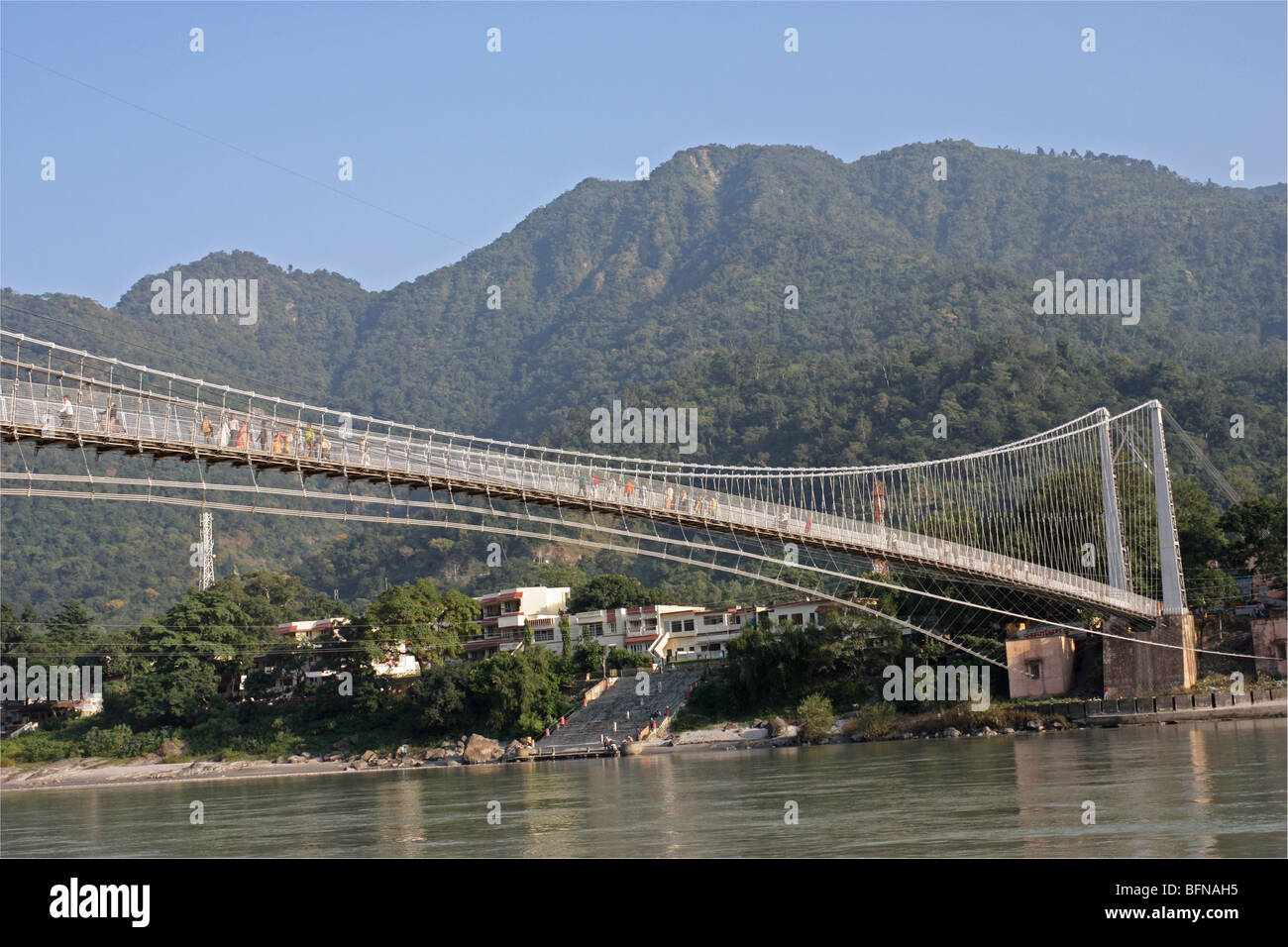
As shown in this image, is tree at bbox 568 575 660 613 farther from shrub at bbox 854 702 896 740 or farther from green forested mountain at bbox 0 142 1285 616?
shrub at bbox 854 702 896 740

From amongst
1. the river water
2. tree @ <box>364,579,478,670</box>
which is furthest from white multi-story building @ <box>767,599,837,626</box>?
the river water

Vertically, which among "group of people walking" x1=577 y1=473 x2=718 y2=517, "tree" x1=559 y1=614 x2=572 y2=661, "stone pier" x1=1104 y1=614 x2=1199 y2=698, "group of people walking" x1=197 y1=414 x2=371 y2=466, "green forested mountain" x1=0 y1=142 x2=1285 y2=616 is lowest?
"stone pier" x1=1104 y1=614 x2=1199 y2=698

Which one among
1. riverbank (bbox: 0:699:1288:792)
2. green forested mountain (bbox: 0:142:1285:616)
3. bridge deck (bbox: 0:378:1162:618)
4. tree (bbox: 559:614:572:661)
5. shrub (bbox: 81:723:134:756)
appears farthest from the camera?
green forested mountain (bbox: 0:142:1285:616)

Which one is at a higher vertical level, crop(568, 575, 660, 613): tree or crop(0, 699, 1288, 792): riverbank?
crop(568, 575, 660, 613): tree

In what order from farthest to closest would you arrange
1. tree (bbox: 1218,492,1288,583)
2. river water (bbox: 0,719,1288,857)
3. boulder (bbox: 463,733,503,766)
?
boulder (bbox: 463,733,503,766) → tree (bbox: 1218,492,1288,583) → river water (bbox: 0,719,1288,857)

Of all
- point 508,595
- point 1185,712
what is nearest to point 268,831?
point 1185,712

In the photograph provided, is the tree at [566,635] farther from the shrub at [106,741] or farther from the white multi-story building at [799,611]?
the shrub at [106,741]
